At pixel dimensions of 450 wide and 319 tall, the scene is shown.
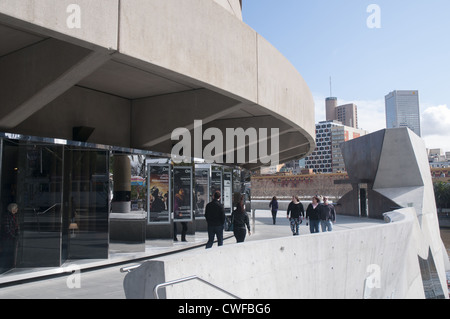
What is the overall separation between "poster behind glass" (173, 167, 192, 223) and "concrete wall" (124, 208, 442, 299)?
17.6 ft

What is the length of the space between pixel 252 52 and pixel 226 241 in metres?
7.39

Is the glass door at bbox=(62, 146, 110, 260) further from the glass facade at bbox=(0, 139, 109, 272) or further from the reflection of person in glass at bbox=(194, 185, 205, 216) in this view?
the reflection of person in glass at bbox=(194, 185, 205, 216)

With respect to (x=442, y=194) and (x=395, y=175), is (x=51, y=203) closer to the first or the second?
(x=395, y=175)

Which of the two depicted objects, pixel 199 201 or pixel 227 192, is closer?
pixel 199 201

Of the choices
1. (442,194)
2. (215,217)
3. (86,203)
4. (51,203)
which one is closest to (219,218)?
(215,217)

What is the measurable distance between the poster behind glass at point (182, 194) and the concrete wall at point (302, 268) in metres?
5.38

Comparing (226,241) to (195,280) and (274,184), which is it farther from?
(274,184)

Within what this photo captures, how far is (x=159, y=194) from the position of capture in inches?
451

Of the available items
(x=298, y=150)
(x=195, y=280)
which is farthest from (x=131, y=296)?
(x=298, y=150)

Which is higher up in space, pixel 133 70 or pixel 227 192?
pixel 133 70

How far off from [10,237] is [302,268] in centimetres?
575

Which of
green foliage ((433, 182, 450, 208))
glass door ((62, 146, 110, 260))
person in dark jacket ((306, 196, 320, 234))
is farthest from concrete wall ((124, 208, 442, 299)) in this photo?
green foliage ((433, 182, 450, 208))
